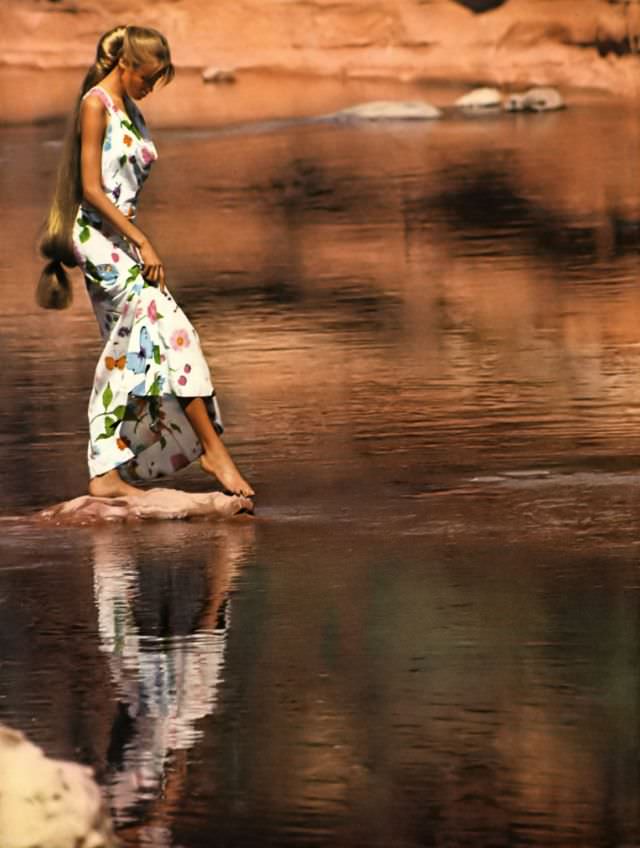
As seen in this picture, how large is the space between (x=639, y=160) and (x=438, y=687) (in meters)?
18.9

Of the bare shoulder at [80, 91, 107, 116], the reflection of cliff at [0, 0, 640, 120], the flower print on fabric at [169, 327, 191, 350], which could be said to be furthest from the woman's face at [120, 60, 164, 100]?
the reflection of cliff at [0, 0, 640, 120]

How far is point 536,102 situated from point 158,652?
26.3 meters

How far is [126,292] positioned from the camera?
9.65m

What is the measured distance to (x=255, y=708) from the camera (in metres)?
6.94

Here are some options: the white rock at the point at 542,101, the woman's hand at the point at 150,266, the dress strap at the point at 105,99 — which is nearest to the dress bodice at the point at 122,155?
the dress strap at the point at 105,99

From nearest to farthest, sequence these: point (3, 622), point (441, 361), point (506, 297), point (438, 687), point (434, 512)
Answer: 1. point (438, 687)
2. point (3, 622)
3. point (434, 512)
4. point (441, 361)
5. point (506, 297)

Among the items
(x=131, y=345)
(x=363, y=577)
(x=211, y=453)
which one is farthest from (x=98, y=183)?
(x=363, y=577)

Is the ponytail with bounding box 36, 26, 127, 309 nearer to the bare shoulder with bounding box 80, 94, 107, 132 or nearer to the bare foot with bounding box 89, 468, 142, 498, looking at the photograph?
the bare shoulder with bounding box 80, 94, 107, 132

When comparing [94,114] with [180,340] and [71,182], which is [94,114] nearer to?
[71,182]

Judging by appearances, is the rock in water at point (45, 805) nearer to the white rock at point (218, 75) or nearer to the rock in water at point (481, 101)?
the rock in water at point (481, 101)

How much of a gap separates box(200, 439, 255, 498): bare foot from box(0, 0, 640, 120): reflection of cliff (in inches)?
1027

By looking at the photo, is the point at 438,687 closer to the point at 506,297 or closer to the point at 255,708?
the point at 255,708

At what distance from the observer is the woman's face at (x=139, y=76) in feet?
31.6

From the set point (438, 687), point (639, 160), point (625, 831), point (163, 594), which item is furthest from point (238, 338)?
point (639, 160)
